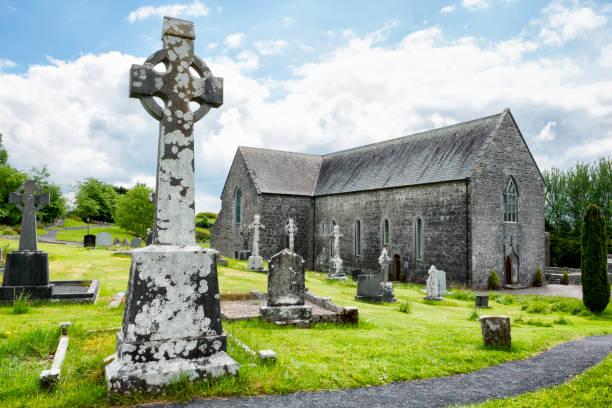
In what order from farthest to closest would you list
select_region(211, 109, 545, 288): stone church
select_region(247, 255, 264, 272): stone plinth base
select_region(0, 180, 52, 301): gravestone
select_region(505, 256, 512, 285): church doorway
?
select_region(505, 256, 512, 285): church doorway, select_region(211, 109, 545, 288): stone church, select_region(247, 255, 264, 272): stone plinth base, select_region(0, 180, 52, 301): gravestone

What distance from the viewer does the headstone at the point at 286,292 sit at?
9133 millimetres

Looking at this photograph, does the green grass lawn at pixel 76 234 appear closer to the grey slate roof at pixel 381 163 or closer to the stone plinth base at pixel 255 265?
the grey slate roof at pixel 381 163

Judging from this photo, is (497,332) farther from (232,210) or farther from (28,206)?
(232,210)

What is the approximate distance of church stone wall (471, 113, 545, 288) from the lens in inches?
923

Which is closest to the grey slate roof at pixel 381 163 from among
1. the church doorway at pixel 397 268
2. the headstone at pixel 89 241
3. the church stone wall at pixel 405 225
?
the church stone wall at pixel 405 225

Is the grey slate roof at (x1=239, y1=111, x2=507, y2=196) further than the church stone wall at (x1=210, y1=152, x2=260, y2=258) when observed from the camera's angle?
No

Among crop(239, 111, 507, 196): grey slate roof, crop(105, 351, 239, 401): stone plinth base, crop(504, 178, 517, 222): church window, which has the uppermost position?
crop(239, 111, 507, 196): grey slate roof

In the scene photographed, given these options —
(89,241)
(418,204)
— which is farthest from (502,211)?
(89,241)

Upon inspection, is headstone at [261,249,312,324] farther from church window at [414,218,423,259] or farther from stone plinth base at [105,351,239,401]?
church window at [414,218,423,259]

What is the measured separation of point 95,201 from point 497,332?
3058 inches

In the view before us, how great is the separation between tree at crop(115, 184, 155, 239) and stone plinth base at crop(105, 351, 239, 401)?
48.5 meters

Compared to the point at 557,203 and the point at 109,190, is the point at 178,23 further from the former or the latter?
the point at 109,190

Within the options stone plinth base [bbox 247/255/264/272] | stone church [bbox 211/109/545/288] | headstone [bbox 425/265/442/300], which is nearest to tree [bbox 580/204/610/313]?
headstone [bbox 425/265/442/300]

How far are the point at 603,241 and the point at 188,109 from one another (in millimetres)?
17492
